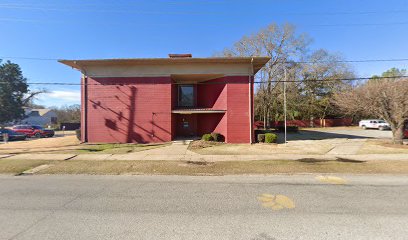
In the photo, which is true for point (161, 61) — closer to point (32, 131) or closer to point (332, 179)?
point (332, 179)

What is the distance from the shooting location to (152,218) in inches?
164

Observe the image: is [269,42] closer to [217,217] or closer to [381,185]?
[381,185]

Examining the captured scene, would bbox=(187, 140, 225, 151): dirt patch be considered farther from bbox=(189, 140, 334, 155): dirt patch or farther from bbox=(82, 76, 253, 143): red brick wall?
bbox=(82, 76, 253, 143): red brick wall

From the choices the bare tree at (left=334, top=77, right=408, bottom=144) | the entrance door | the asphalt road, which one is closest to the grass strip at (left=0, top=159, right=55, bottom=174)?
the asphalt road

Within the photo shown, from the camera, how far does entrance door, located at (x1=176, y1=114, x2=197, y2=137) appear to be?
19.8m

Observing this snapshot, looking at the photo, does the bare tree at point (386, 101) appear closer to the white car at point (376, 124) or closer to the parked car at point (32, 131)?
the white car at point (376, 124)

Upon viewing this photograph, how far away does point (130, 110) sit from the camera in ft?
56.3

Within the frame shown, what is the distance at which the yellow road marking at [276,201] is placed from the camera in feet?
15.7

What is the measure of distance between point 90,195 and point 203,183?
322 centimetres

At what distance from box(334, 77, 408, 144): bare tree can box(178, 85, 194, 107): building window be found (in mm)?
12534

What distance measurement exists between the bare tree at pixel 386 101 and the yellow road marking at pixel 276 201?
13.3 m


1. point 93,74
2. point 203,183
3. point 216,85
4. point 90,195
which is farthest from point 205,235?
point 93,74

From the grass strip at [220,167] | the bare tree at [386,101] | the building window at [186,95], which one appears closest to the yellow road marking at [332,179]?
the grass strip at [220,167]

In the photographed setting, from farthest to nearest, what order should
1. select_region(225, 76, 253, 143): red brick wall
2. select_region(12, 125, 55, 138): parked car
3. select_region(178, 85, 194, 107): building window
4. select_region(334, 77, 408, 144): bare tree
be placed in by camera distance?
select_region(12, 125, 55, 138): parked car < select_region(178, 85, 194, 107): building window < select_region(225, 76, 253, 143): red brick wall < select_region(334, 77, 408, 144): bare tree
